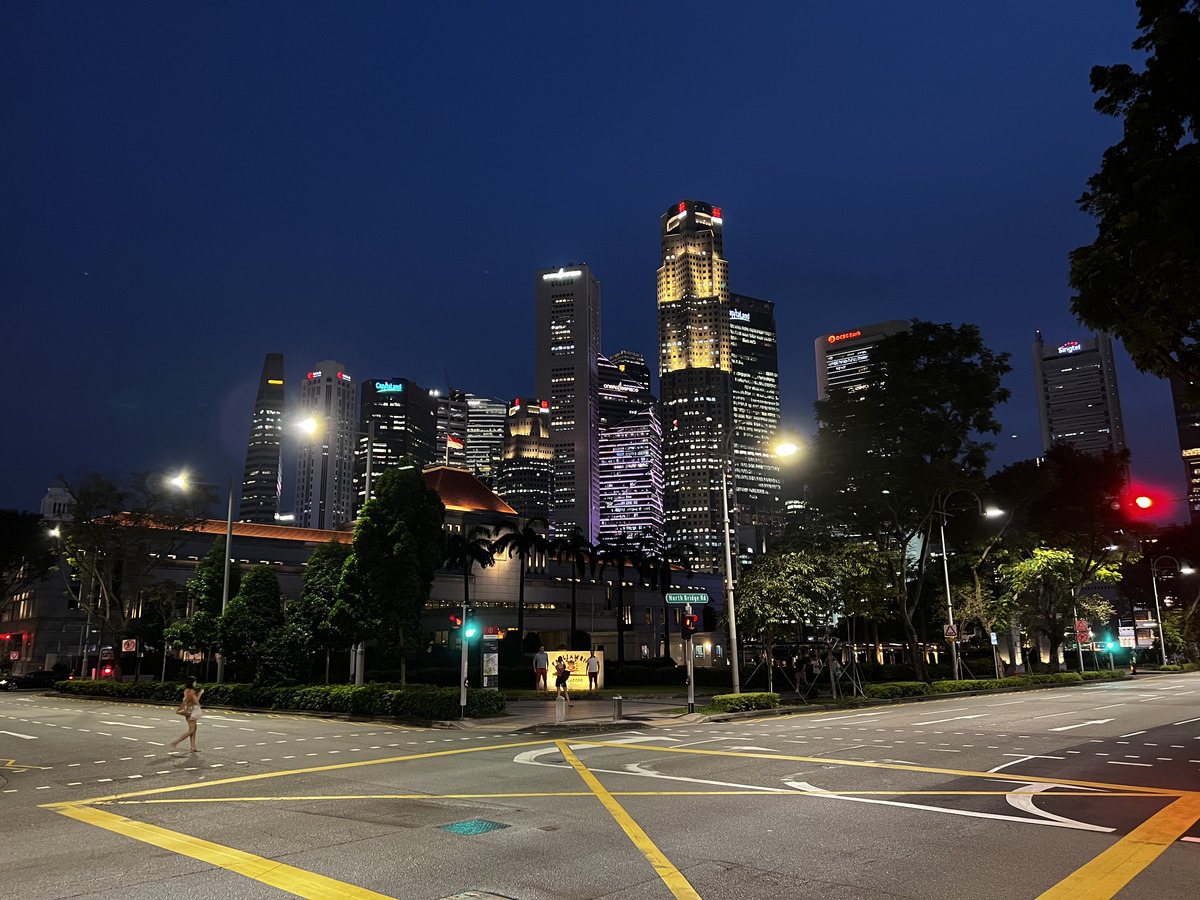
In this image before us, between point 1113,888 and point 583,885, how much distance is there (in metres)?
4.80

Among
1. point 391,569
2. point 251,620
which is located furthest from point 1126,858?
point 251,620

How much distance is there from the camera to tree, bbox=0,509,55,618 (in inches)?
2921

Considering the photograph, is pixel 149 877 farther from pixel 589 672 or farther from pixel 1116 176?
pixel 589 672

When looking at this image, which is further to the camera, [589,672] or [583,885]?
[589,672]

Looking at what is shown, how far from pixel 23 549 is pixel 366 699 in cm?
6360

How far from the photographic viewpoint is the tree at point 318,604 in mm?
35375

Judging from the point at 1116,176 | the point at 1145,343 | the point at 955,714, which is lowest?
the point at 955,714

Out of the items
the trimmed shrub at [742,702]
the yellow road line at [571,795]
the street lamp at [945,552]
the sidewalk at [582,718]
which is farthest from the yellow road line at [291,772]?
the street lamp at [945,552]

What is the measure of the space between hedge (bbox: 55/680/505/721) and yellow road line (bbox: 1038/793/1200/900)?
20867mm

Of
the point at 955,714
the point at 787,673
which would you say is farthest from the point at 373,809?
the point at 787,673

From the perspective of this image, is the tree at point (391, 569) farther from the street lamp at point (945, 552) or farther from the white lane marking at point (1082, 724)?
the street lamp at point (945, 552)

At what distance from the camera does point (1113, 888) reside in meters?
7.45

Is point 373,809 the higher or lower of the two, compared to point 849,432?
lower

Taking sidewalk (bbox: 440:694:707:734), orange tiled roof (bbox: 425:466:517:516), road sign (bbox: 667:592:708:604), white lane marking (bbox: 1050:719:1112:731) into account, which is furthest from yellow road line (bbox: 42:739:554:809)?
orange tiled roof (bbox: 425:466:517:516)
